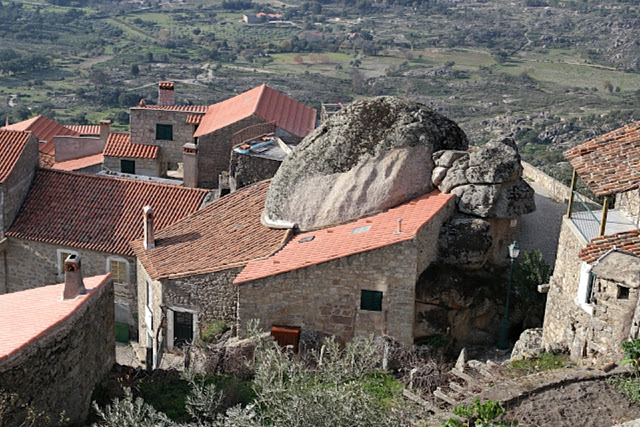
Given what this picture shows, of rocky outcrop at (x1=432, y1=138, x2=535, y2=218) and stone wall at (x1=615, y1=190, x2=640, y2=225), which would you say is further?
rocky outcrop at (x1=432, y1=138, x2=535, y2=218)

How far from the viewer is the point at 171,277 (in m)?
21.2

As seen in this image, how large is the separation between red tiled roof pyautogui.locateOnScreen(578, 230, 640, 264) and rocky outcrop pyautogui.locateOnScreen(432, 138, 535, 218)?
551cm

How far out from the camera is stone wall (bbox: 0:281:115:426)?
44.6 feet

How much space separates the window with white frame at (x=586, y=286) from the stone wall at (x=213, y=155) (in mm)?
19210

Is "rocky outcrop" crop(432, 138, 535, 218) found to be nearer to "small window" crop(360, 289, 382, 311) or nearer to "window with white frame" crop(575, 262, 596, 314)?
"small window" crop(360, 289, 382, 311)

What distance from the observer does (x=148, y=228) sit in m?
23.2

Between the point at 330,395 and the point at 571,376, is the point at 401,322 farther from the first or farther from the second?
the point at 330,395

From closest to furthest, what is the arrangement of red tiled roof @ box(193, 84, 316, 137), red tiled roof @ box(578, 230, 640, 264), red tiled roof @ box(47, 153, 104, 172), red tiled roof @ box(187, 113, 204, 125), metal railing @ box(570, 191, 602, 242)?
red tiled roof @ box(578, 230, 640, 264), metal railing @ box(570, 191, 602, 242), red tiled roof @ box(193, 84, 316, 137), red tiled roof @ box(187, 113, 204, 125), red tiled roof @ box(47, 153, 104, 172)

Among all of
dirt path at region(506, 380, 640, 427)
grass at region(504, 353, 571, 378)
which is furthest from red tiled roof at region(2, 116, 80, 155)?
dirt path at region(506, 380, 640, 427)

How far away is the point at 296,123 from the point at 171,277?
14.8 metres

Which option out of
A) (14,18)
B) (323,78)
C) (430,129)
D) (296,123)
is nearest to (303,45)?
(323,78)

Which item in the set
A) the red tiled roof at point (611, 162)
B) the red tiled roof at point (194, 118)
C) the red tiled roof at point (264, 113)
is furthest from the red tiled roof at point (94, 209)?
the red tiled roof at point (611, 162)

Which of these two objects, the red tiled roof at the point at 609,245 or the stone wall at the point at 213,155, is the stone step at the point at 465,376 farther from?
the stone wall at the point at 213,155

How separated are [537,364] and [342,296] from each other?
Result: 195 inches
